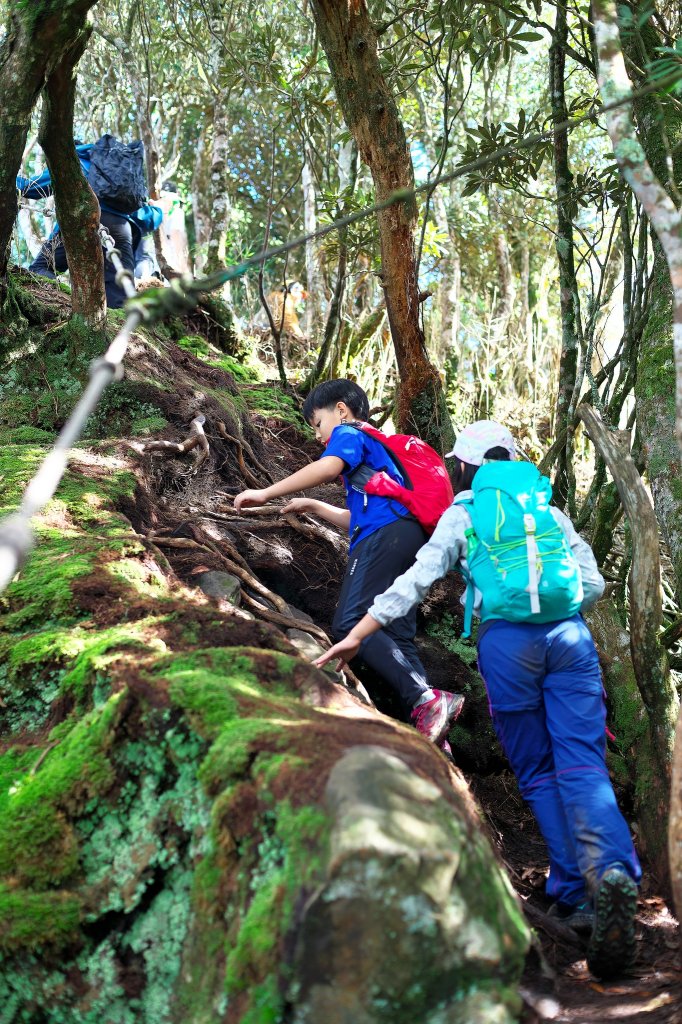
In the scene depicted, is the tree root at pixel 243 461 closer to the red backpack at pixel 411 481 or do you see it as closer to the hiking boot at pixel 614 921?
the red backpack at pixel 411 481

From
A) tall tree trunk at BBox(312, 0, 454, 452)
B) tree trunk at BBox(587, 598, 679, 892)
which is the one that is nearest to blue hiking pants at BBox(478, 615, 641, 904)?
tree trunk at BBox(587, 598, 679, 892)

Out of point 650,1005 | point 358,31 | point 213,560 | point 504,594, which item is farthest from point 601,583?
point 358,31

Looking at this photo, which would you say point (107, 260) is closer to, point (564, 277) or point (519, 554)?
point (564, 277)

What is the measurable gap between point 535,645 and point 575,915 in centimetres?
108

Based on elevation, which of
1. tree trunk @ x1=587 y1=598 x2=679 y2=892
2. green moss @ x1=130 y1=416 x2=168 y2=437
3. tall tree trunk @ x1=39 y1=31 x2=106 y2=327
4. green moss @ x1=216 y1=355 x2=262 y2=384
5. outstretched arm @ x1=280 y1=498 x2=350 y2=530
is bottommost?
tree trunk @ x1=587 y1=598 x2=679 y2=892

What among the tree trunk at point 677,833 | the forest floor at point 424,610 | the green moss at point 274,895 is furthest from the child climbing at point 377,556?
the green moss at point 274,895

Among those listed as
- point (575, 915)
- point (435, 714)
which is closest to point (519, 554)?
point (435, 714)

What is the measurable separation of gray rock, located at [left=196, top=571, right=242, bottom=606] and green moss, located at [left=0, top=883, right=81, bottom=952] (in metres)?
2.06

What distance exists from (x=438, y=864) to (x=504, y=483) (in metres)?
2.02

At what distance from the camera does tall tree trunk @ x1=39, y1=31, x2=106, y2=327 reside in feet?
16.5

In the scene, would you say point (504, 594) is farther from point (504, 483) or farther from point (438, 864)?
point (438, 864)

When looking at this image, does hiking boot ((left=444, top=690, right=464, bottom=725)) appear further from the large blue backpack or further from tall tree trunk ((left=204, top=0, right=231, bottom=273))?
tall tree trunk ((left=204, top=0, right=231, bottom=273))

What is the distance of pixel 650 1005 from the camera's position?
2793 millimetres

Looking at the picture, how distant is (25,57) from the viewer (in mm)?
4652
